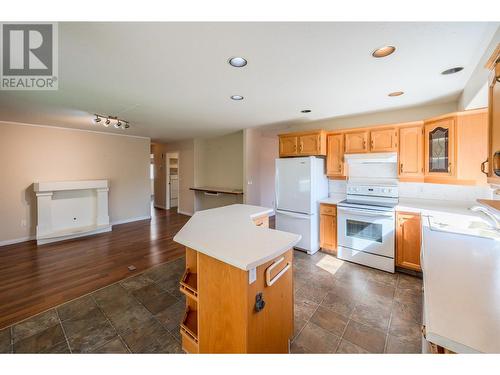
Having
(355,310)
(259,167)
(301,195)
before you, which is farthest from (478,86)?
(259,167)

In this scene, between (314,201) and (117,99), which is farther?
(314,201)

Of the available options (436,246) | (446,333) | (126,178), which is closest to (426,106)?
(436,246)

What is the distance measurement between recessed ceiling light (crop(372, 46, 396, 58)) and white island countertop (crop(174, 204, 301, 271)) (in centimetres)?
159

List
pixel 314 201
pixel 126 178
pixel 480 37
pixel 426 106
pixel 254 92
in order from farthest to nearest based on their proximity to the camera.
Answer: pixel 126 178 → pixel 314 201 → pixel 426 106 → pixel 254 92 → pixel 480 37

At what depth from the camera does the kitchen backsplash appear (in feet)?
8.92

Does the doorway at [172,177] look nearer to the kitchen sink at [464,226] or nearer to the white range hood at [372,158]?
the white range hood at [372,158]

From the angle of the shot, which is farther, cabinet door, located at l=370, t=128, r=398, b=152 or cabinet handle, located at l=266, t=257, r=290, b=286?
cabinet door, located at l=370, t=128, r=398, b=152

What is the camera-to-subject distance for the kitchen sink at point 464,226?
183 cm

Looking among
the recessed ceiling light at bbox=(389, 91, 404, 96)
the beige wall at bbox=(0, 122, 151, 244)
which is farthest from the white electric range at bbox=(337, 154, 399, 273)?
the beige wall at bbox=(0, 122, 151, 244)

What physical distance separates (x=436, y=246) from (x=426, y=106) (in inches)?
104

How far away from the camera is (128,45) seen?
1.49 metres

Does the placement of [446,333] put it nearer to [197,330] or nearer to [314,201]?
[197,330]

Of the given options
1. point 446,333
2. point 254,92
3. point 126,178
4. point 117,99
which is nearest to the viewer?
point 446,333

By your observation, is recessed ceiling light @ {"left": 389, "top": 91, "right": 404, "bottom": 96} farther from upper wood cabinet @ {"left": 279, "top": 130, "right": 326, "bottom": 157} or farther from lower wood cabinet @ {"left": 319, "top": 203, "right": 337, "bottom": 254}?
lower wood cabinet @ {"left": 319, "top": 203, "right": 337, "bottom": 254}
